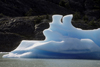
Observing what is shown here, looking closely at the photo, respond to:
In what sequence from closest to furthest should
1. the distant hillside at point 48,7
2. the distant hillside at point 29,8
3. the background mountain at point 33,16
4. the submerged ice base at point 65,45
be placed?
the submerged ice base at point 65,45
the background mountain at point 33,16
the distant hillside at point 29,8
the distant hillside at point 48,7

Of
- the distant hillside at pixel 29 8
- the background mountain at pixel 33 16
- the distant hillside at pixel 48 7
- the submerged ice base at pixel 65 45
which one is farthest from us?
the distant hillside at pixel 48 7

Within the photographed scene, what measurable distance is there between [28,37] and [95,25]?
12.0 m

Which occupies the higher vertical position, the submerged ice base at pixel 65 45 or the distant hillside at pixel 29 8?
the submerged ice base at pixel 65 45

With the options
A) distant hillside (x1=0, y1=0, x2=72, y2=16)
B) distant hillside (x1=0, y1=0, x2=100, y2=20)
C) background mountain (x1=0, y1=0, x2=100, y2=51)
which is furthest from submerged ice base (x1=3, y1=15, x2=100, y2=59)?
distant hillside (x1=0, y1=0, x2=72, y2=16)

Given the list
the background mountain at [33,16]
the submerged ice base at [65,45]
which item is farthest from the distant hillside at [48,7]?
the submerged ice base at [65,45]

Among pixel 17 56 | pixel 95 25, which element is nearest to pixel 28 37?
pixel 95 25

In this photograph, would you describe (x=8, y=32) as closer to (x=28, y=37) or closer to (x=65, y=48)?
(x=28, y=37)

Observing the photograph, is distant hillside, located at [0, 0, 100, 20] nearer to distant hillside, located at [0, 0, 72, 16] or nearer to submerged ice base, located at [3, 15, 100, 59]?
distant hillside, located at [0, 0, 72, 16]

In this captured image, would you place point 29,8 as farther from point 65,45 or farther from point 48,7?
point 65,45

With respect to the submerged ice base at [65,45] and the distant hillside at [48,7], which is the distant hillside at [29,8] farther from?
the submerged ice base at [65,45]

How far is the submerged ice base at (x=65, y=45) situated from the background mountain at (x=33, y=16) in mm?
15586

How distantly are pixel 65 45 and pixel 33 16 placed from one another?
81.7ft

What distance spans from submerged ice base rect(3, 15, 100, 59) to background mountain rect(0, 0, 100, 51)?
1559 centimetres

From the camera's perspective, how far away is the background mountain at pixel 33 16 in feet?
103
